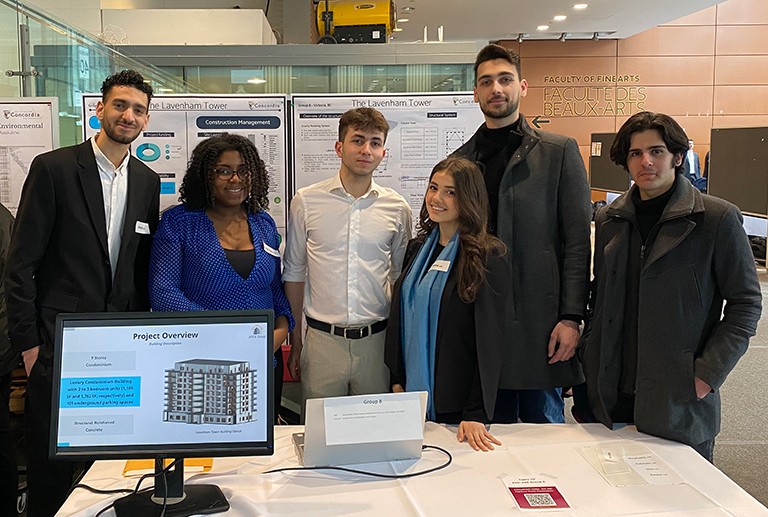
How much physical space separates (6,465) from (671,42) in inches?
481

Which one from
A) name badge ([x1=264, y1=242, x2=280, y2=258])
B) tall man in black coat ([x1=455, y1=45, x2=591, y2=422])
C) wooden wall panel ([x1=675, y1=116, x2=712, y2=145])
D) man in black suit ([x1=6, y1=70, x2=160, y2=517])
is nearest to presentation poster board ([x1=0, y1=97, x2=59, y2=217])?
man in black suit ([x1=6, y1=70, x2=160, y2=517])

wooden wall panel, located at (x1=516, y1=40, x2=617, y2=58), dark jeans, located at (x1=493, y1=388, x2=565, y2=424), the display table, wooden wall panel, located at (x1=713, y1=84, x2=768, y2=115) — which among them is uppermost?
wooden wall panel, located at (x1=516, y1=40, x2=617, y2=58)

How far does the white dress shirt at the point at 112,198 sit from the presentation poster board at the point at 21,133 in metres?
1.14

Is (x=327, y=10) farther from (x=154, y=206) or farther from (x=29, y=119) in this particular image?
(x=154, y=206)

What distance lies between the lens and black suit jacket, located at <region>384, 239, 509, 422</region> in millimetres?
2014

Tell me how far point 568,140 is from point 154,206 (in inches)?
62.7

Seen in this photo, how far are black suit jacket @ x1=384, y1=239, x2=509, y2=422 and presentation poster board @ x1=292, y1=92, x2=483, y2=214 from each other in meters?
1.60

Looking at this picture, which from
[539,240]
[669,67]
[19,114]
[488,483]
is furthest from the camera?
[669,67]

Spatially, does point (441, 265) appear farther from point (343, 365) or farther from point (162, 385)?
point (162, 385)

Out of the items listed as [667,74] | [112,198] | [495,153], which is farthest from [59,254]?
[667,74]

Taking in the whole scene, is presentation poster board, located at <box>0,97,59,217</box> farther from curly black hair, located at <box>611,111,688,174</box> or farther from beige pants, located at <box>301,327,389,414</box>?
curly black hair, located at <box>611,111,688,174</box>

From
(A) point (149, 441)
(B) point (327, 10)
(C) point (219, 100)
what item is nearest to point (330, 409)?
(A) point (149, 441)

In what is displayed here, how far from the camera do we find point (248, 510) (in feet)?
4.91

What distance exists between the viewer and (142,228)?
2.41 meters
